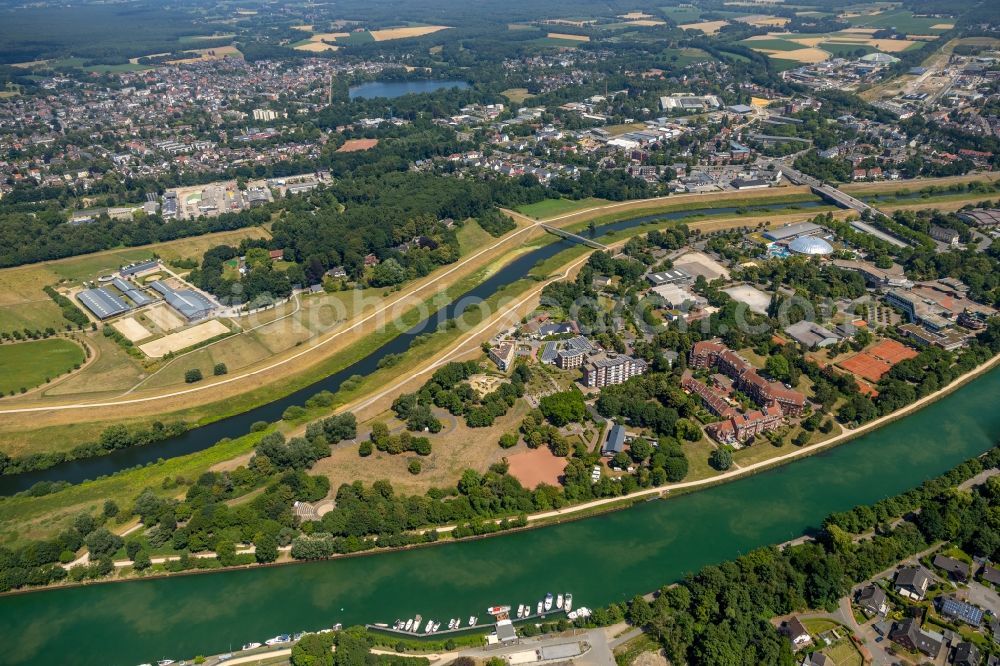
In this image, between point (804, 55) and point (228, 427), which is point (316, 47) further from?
point (228, 427)

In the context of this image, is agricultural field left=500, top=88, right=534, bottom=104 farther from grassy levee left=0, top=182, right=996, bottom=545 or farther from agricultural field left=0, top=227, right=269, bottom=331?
grassy levee left=0, top=182, right=996, bottom=545

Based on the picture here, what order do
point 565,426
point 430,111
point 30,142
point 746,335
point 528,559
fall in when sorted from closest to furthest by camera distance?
1. point 528,559
2. point 565,426
3. point 746,335
4. point 30,142
5. point 430,111

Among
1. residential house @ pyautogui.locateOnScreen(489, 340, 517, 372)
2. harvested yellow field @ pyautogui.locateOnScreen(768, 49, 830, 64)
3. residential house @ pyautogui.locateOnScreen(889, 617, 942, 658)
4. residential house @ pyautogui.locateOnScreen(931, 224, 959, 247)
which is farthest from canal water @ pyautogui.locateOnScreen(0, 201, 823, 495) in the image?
harvested yellow field @ pyautogui.locateOnScreen(768, 49, 830, 64)

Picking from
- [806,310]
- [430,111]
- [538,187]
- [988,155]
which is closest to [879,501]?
[806,310]

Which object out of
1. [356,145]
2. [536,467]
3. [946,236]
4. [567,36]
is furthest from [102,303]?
[567,36]

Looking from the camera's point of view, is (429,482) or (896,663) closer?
(896,663)

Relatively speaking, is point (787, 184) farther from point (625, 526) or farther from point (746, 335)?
point (625, 526)

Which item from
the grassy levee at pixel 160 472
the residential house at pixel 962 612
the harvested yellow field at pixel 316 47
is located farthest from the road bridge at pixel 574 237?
the harvested yellow field at pixel 316 47
